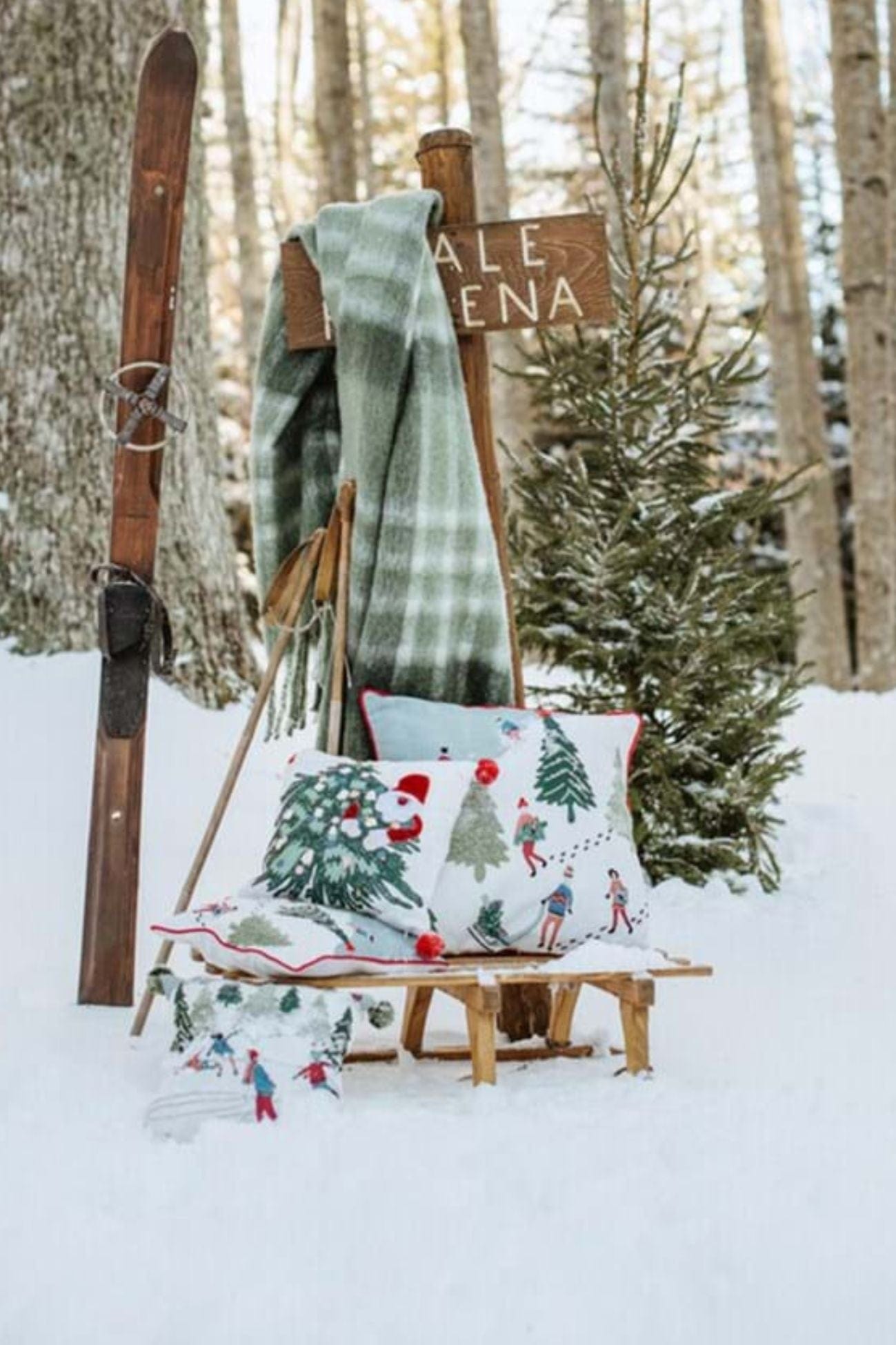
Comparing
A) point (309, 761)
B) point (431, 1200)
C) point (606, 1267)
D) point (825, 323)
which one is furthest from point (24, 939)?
point (825, 323)

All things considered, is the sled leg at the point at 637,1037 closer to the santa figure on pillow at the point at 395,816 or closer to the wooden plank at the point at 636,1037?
the wooden plank at the point at 636,1037

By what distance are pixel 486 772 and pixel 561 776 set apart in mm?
155

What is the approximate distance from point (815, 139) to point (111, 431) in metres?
17.2

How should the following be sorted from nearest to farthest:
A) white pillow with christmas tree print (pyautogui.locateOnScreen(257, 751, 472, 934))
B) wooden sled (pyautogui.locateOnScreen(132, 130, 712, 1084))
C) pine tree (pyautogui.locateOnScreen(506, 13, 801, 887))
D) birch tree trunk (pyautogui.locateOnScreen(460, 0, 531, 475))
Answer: wooden sled (pyautogui.locateOnScreen(132, 130, 712, 1084)) → white pillow with christmas tree print (pyautogui.locateOnScreen(257, 751, 472, 934)) → pine tree (pyautogui.locateOnScreen(506, 13, 801, 887)) → birch tree trunk (pyautogui.locateOnScreen(460, 0, 531, 475))

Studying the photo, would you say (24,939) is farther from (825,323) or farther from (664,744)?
(825,323)

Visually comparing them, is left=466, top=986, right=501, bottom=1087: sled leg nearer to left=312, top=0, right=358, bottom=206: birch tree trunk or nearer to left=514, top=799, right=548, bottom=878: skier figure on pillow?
left=514, top=799, right=548, bottom=878: skier figure on pillow

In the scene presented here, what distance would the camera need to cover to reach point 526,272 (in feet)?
11.9

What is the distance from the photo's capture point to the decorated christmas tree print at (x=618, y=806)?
10.7 feet

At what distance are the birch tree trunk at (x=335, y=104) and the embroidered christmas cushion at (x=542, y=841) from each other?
27.2 ft

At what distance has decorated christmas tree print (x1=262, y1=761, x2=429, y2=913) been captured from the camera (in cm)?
301

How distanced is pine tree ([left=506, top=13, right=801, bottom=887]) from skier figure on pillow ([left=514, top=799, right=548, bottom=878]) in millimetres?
1517

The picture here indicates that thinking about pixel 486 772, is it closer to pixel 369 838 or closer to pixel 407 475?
pixel 369 838

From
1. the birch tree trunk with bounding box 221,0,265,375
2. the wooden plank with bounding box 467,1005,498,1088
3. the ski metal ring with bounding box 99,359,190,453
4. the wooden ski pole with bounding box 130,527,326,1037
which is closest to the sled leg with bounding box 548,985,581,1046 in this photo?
the wooden plank with bounding box 467,1005,498,1088

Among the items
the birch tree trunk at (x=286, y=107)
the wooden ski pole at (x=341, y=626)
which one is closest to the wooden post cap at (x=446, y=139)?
the wooden ski pole at (x=341, y=626)
